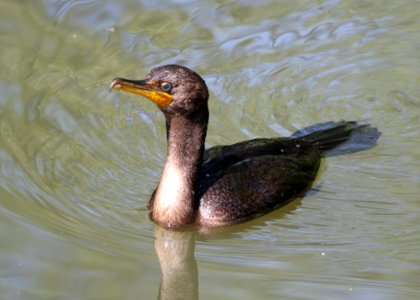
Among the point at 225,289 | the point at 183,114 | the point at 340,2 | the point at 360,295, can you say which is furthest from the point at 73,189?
the point at 340,2

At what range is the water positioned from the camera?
7375mm

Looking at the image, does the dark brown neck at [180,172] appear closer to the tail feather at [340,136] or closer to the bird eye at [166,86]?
the bird eye at [166,86]

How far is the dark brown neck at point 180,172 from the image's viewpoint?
8023 mm

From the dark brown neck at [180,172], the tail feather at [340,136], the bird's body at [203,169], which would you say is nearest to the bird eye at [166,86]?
the bird's body at [203,169]

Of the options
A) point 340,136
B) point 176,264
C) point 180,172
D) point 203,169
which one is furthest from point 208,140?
point 176,264

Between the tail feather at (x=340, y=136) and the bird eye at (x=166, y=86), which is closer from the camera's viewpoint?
the bird eye at (x=166, y=86)

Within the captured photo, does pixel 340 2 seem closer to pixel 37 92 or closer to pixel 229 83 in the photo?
pixel 229 83

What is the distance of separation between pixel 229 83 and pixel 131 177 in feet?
6.85

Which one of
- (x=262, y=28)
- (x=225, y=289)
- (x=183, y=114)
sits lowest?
A: (x=262, y=28)

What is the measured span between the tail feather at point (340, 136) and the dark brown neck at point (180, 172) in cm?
173

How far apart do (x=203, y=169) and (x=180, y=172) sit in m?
0.47

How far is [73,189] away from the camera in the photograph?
28.3ft

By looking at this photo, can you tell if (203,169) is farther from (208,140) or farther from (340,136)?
(340,136)

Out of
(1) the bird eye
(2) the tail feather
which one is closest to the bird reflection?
(1) the bird eye
